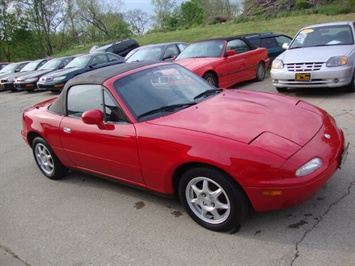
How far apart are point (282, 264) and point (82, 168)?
8.27ft

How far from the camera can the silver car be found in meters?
6.55

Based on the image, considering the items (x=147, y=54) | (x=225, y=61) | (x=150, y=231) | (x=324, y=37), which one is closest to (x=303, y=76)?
Answer: (x=324, y=37)

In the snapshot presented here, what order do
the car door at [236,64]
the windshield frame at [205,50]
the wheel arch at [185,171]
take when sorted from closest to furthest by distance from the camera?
the wheel arch at [185,171]
the car door at [236,64]
the windshield frame at [205,50]

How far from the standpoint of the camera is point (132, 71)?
149 inches

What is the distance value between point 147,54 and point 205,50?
127 inches

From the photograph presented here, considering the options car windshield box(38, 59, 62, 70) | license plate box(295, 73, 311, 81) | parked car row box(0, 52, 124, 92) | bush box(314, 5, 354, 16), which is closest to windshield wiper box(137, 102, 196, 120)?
license plate box(295, 73, 311, 81)

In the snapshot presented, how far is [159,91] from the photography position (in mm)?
3580

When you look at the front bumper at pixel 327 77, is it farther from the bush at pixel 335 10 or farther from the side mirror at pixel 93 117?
the bush at pixel 335 10

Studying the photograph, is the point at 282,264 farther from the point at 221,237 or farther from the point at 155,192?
the point at 155,192

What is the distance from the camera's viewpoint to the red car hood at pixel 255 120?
2.79m

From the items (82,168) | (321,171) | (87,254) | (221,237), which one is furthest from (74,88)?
(321,171)

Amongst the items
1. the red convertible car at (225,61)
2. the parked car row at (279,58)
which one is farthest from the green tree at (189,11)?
the red convertible car at (225,61)

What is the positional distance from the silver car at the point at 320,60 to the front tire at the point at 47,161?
4.87 metres

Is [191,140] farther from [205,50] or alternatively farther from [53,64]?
[53,64]
